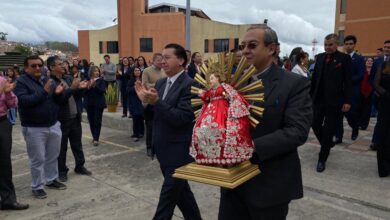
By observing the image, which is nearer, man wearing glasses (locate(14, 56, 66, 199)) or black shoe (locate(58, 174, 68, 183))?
man wearing glasses (locate(14, 56, 66, 199))

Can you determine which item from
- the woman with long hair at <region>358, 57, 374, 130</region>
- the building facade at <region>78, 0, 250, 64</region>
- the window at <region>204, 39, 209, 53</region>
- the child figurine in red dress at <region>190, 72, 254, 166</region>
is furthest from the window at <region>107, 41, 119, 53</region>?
the child figurine in red dress at <region>190, 72, 254, 166</region>

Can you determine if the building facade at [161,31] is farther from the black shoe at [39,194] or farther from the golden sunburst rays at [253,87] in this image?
the golden sunburst rays at [253,87]

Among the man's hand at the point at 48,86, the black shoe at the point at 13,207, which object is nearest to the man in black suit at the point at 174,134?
the man's hand at the point at 48,86

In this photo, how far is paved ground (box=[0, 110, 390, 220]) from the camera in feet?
13.2

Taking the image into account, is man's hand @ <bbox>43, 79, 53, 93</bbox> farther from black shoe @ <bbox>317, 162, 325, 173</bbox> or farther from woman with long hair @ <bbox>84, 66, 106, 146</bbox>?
black shoe @ <bbox>317, 162, 325, 173</bbox>

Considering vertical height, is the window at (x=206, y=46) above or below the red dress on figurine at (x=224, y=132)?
above

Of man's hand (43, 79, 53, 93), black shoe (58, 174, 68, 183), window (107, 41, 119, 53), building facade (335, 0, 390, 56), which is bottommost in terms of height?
black shoe (58, 174, 68, 183)

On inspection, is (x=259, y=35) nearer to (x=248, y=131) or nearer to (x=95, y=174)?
(x=248, y=131)

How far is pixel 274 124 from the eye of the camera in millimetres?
1957

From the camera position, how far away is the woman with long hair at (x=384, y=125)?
4.95 meters

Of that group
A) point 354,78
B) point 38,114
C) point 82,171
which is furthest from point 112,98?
point 354,78

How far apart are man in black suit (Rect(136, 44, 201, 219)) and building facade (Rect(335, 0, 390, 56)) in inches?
1156

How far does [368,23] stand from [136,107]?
2872 centimetres

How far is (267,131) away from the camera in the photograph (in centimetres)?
198
